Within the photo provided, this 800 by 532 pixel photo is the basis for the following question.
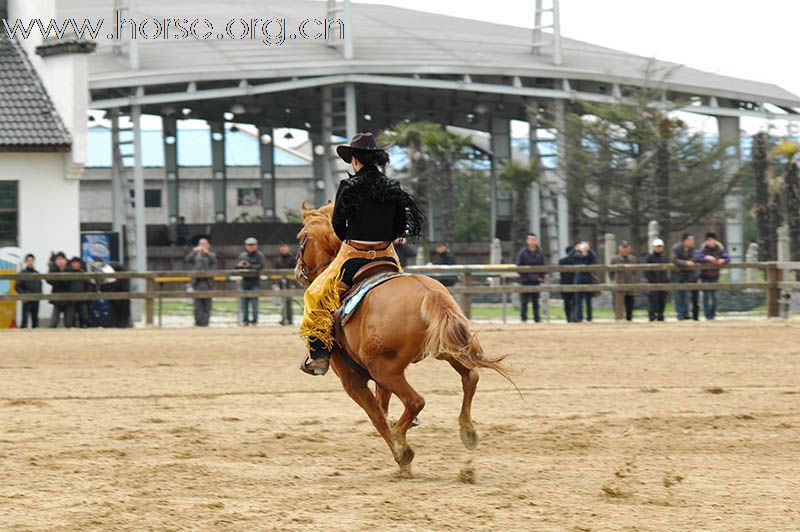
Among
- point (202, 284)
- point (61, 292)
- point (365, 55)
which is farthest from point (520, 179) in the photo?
point (61, 292)

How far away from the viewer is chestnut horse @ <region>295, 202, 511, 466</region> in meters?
8.46

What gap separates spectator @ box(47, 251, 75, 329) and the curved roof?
11979mm

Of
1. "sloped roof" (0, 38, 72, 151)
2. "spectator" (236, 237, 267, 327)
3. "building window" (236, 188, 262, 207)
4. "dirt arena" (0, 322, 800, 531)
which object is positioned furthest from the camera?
"building window" (236, 188, 262, 207)

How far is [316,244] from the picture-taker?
33.3 feet

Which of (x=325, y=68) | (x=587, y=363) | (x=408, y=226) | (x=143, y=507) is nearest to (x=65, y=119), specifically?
(x=325, y=68)

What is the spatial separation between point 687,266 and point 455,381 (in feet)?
38.1

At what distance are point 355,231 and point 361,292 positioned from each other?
1.80 feet

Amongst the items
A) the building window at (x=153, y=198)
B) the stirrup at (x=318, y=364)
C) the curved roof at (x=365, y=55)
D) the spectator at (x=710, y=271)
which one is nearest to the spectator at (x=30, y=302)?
the curved roof at (x=365, y=55)

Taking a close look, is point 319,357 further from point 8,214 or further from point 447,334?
point 8,214

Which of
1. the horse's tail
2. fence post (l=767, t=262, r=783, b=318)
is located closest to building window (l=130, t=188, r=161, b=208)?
fence post (l=767, t=262, r=783, b=318)

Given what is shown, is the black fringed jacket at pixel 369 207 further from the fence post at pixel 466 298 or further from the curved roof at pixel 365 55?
the curved roof at pixel 365 55

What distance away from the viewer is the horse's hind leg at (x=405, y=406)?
8680mm

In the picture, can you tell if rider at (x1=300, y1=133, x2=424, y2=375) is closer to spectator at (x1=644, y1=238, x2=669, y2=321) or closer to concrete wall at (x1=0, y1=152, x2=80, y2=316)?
spectator at (x1=644, y1=238, x2=669, y2=321)

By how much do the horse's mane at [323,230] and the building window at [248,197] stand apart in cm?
5788
